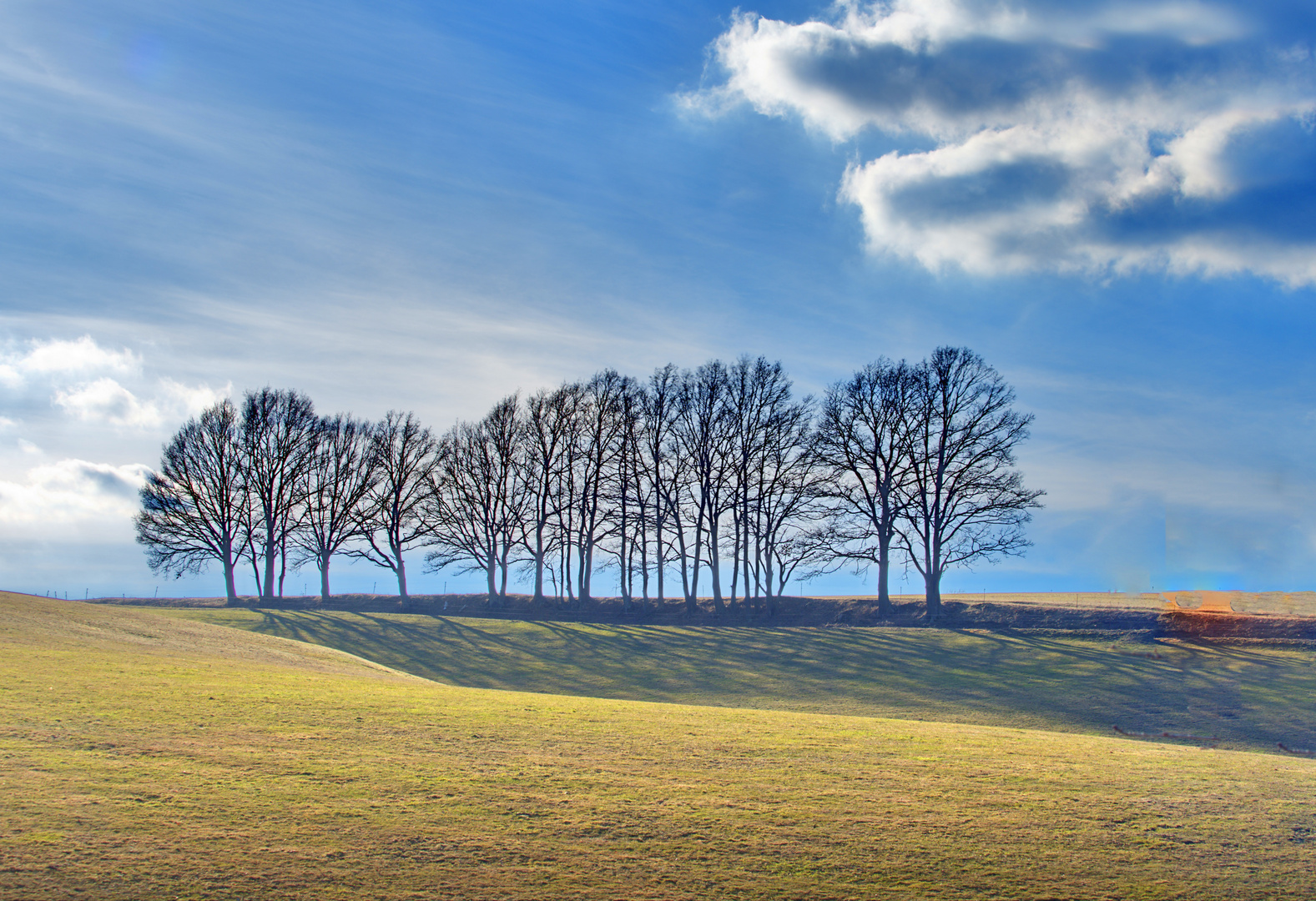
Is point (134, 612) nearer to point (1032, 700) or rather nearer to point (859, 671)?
point (859, 671)

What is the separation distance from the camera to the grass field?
723 cm

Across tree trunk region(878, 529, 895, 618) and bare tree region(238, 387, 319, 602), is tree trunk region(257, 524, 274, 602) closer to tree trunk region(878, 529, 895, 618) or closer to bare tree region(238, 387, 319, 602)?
bare tree region(238, 387, 319, 602)

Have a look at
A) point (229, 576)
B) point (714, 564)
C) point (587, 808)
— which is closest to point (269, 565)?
point (229, 576)

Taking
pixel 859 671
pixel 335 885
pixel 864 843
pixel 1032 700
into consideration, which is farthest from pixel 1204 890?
pixel 859 671

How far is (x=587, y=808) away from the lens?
29.4ft

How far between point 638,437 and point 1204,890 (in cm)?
4942

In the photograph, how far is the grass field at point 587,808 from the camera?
285 inches

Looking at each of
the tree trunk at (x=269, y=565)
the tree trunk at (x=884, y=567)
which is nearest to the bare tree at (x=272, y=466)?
the tree trunk at (x=269, y=565)

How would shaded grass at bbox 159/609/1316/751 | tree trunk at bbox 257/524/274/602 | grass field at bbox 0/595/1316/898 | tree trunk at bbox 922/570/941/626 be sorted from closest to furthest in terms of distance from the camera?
grass field at bbox 0/595/1316/898 < shaded grass at bbox 159/609/1316/751 < tree trunk at bbox 922/570/941/626 < tree trunk at bbox 257/524/274/602

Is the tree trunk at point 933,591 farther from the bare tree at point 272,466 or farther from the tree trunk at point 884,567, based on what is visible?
the bare tree at point 272,466

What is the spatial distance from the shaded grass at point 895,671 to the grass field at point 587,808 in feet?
36.1

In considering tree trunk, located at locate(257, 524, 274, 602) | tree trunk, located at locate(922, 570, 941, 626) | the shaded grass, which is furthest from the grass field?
tree trunk, located at locate(257, 524, 274, 602)

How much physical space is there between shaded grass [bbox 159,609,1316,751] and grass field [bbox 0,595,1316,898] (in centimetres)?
1100

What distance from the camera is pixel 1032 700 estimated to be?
1056 inches
